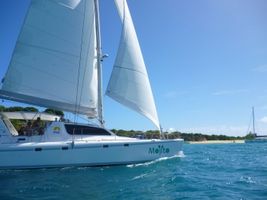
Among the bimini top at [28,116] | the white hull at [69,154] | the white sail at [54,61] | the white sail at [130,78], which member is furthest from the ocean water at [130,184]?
the white sail at [54,61]

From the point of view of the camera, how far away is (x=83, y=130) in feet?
49.0

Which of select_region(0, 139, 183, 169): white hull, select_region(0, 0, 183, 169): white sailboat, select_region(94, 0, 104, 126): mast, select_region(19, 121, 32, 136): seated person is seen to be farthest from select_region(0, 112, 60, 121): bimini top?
select_region(94, 0, 104, 126): mast

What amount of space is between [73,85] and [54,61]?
162 centimetres

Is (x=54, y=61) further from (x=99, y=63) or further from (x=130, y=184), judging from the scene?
(x=130, y=184)

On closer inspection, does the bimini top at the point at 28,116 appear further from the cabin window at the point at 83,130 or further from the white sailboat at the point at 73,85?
the cabin window at the point at 83,130

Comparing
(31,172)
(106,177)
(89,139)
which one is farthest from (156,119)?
(31,172)

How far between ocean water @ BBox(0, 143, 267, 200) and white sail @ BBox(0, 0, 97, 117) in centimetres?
382

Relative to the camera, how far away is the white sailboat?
14.1 meters

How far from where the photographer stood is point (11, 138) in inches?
555

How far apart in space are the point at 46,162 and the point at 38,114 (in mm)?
2855

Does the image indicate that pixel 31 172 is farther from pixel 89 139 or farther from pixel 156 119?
pixel 156 119

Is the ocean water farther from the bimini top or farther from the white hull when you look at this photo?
the bimini top

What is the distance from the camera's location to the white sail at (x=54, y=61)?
1511 cm

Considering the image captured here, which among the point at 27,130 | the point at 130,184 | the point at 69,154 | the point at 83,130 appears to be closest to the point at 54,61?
the point at 27,130
